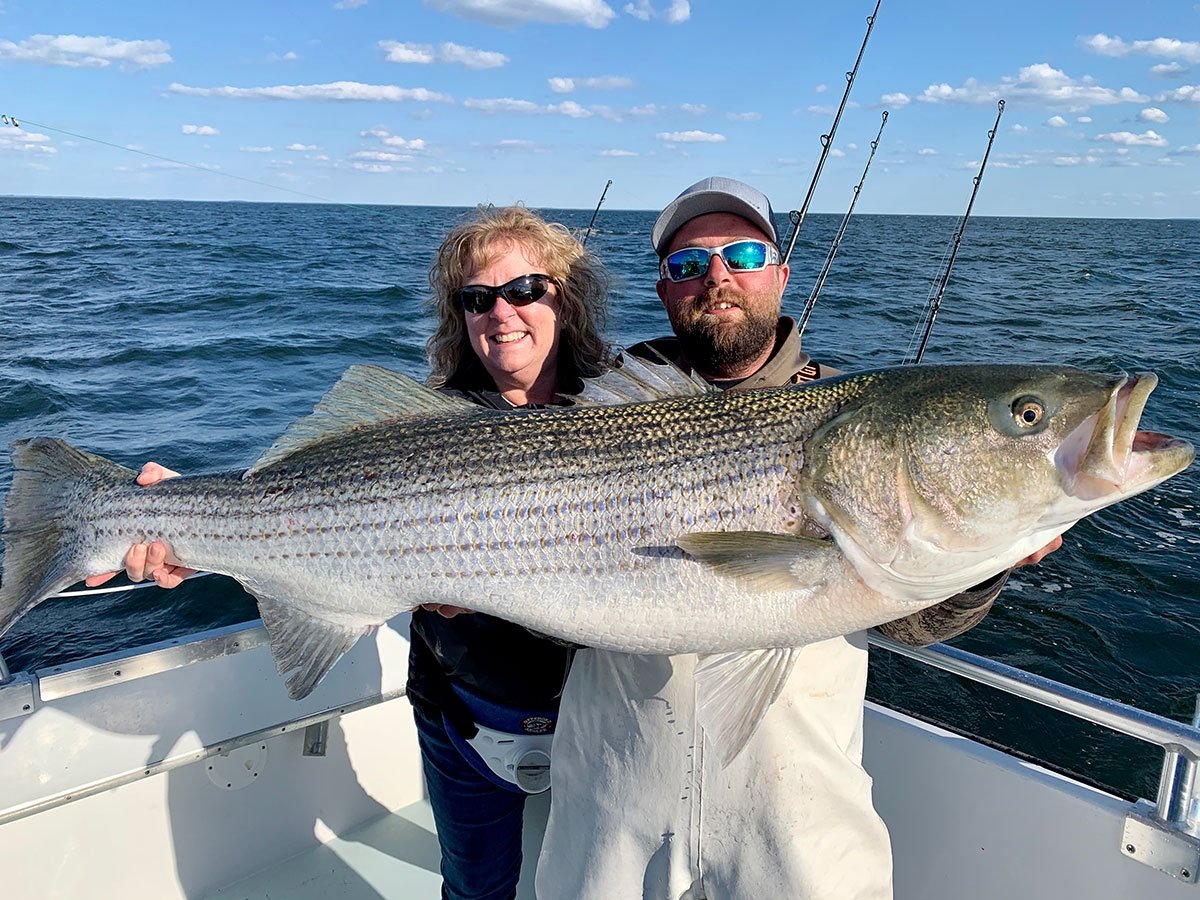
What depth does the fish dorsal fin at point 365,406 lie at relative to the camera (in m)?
3.07

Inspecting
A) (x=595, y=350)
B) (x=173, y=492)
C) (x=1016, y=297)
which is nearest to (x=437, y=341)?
(x=595, y=350)

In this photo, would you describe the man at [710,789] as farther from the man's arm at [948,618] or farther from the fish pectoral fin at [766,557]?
the fish pectoral fin at [766,557]

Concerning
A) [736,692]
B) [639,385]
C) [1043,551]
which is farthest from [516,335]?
[1043,551]

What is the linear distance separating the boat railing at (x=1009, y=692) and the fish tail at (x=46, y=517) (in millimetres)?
457

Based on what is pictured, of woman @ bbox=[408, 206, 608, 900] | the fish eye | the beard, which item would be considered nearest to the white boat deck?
woman @ bbox=[408, 206, 608, 900]

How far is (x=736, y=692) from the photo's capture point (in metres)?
2.46

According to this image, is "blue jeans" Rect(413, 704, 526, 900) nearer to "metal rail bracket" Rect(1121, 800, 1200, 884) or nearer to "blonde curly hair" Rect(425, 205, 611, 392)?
"blonde curly hair" Rect(425, 205, 611, 392)

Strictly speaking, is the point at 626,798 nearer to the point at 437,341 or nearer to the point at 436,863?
the point at 437,341

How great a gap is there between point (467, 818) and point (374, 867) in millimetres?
1686

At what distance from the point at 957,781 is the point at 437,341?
2.96 metres

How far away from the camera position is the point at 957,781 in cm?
341

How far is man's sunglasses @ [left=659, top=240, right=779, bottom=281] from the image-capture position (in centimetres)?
337

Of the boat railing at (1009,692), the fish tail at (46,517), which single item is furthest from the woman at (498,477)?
the boat railing at (1009,692)

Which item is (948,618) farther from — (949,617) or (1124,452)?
(1124,452)
